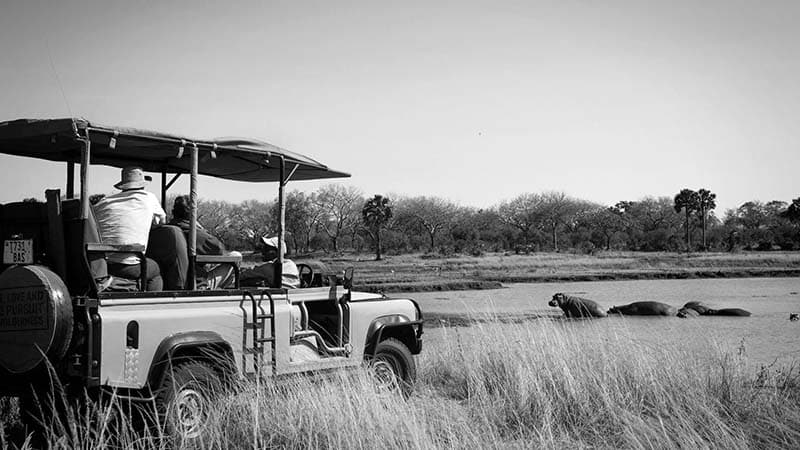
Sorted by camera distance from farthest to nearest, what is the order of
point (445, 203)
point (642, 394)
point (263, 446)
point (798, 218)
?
point (445, 203)
point (798, 218)
point (642, 394)
point (263, 446)

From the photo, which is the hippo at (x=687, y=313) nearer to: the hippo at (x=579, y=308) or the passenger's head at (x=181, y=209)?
the hippo at (x=579, y=308)

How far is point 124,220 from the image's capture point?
5902mm

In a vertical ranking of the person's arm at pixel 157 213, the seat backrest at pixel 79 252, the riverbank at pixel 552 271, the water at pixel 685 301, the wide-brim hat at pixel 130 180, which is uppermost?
the wide-brim hat at pixel 130 180

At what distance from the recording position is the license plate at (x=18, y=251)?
5.40 metres

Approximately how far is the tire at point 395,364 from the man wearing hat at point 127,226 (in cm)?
226

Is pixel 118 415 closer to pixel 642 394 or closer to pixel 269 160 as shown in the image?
pixel 269 160

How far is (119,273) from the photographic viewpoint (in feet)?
18.9

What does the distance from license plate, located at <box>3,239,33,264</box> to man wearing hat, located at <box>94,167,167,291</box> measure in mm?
545

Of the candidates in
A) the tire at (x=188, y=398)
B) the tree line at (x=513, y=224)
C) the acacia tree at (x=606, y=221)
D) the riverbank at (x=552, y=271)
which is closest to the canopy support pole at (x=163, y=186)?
the tire at (x=188, y=398)

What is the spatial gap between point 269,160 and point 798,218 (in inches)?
3152

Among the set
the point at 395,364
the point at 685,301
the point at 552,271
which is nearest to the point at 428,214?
the point at 552,271

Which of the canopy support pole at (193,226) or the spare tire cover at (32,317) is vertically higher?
the canopy support pole at (193,226)

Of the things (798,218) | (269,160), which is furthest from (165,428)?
(798,218)

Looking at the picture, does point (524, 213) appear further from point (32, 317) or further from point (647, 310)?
point (32, 317)
